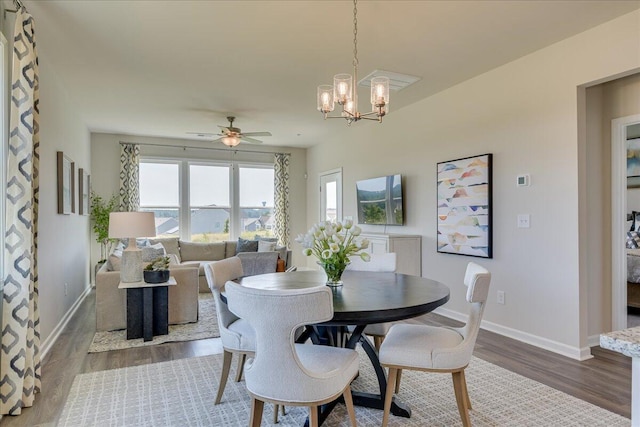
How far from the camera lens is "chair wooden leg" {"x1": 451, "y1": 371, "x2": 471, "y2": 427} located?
1986 mm

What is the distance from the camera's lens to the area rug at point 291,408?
2195mm

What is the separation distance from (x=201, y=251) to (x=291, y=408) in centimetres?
496

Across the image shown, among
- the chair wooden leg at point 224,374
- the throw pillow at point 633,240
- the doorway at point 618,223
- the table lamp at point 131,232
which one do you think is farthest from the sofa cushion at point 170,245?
the throw pillow at point 633,240

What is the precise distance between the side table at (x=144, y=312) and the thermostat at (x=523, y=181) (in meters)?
3.52

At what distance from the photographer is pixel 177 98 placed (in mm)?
4742

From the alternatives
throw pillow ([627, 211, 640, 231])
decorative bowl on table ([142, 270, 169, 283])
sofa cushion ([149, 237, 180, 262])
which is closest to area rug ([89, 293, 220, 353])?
decorative bowl on table ([142, 270, 169, 283])

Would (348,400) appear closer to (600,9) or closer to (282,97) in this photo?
(600,9)

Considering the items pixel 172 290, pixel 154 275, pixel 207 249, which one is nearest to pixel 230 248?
pixel 207 249

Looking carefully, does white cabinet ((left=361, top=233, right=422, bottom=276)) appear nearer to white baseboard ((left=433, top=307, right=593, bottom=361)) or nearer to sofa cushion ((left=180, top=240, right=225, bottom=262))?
white baseboard ((left=433, top=307, right=593, bottom=361))

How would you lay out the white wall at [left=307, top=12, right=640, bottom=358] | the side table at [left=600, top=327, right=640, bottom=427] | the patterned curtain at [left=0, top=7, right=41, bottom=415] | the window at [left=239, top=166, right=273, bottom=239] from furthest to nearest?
1. the window at [left=239, top=166, right=273, bottom=239]
2. the white wall at [left=307, top=12, right=640, bottom=358]
3. the patterned curtain at [left=0, top=7, right=41, bottom=415]
4. the side table at [left=600, top=327, right=640, bottom=427]

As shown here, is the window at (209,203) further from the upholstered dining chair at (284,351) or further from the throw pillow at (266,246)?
the upholstered dining chair at (284,351)

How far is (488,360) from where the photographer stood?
10.2ft

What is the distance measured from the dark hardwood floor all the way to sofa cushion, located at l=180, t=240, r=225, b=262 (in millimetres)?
2865

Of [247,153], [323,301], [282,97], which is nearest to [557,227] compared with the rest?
[323,301]
